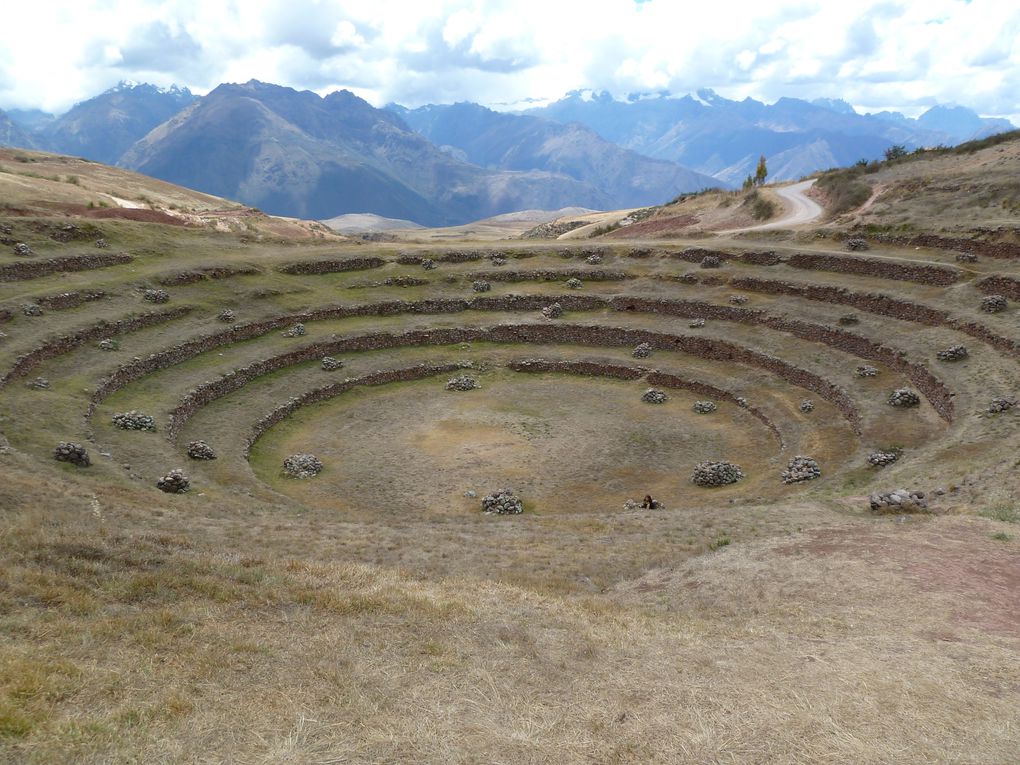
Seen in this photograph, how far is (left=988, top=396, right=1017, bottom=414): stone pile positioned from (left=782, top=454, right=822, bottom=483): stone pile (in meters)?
8.55

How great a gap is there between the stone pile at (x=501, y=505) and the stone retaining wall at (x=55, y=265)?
4276 cm

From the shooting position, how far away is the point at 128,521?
20.8 meters

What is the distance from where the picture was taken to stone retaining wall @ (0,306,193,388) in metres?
37.2

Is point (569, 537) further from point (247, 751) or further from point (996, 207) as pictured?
point (996, 207)

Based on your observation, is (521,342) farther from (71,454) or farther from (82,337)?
(71,454)

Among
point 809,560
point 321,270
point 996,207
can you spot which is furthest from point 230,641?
point 996,207

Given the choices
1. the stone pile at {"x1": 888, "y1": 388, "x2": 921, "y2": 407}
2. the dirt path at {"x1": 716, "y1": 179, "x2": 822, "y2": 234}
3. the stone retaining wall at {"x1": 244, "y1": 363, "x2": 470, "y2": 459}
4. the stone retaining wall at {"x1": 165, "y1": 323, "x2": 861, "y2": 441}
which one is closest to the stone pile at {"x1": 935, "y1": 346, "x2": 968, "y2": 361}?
the stone pile at {"x1": 888, "y1": 388, "x2": 921, "y2": 407}

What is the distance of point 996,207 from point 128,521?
70415 mm

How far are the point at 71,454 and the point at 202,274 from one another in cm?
3355

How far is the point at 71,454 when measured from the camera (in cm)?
2722

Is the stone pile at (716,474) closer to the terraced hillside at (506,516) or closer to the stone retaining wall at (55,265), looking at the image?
the terraced hillside at (506,516)

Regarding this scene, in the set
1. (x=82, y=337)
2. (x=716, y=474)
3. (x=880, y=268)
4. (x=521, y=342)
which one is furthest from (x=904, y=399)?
(x=82, y=337)

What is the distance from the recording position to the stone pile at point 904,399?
36.3 m

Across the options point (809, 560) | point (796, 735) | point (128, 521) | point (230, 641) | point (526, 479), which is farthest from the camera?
point (526, 479)
